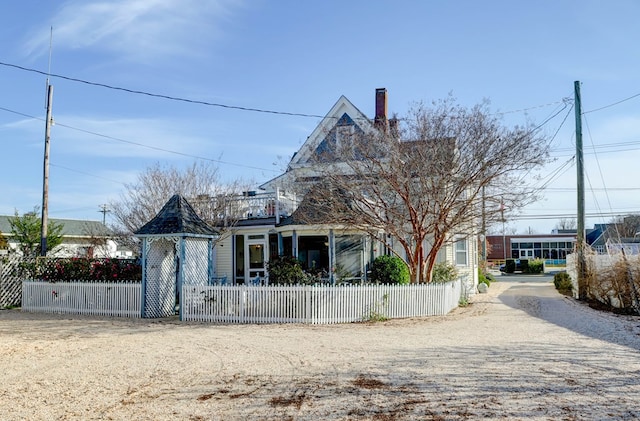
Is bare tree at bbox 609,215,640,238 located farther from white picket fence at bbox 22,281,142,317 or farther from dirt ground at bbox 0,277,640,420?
white picket fence at bbox 22,281,142,317

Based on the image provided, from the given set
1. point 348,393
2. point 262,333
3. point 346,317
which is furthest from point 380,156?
point 348,393

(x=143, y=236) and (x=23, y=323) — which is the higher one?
(x=143, y=236)

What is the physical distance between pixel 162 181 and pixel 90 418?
67.5ft

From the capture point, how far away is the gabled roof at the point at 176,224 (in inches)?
639

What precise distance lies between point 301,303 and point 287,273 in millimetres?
2165

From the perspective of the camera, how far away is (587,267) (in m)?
19.8

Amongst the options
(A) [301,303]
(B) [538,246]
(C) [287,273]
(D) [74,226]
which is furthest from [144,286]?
(B) [538,246]

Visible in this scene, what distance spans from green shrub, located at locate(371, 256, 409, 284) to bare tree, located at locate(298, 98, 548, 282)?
119 cm

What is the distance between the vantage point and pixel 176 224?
16.3 m

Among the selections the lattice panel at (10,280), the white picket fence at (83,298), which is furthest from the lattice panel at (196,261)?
the lattice panel at (10,280)

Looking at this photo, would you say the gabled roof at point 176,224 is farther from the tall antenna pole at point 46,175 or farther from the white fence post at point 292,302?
the tall antenna pole at point 46,175

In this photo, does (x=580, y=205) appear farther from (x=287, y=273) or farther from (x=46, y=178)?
(x=46, y=178)

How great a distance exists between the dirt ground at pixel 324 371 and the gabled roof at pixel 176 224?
10.4 ft

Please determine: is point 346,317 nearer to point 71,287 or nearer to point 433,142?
point 433,142
